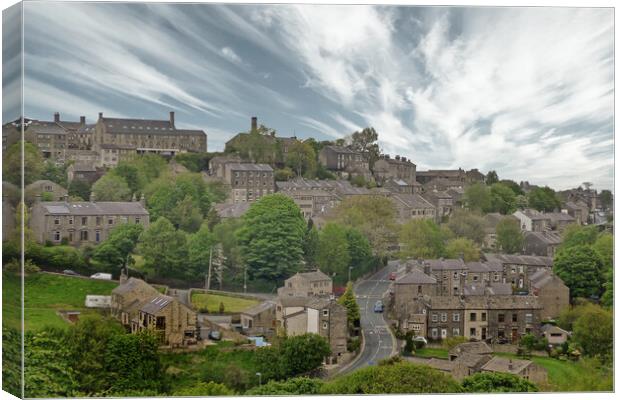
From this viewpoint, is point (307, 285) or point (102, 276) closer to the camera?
point (102, 276)

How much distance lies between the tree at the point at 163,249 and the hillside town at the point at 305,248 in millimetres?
27

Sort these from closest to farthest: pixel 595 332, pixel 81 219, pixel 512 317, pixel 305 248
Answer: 1. pixel 81 219
2. pixel 595 332
3. pixel 305 248
4. pixel 512 317

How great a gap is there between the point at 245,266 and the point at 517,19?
4.97 m

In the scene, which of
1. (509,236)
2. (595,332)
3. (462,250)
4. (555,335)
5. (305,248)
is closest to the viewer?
(595,332)

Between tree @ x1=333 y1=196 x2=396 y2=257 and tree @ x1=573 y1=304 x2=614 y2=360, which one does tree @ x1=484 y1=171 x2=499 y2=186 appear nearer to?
tree @ x1=333 y1=196 x2=396 y2=257

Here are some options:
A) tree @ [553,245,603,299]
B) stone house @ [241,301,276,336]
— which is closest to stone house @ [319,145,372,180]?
stone house @ [241,301,276,336]

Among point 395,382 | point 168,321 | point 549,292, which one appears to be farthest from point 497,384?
point 168,321

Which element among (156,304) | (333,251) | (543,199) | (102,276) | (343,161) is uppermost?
(343,161)

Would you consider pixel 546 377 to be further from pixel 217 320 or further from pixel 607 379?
pixel 217 320

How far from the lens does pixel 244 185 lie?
1284cm

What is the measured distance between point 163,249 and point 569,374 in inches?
225

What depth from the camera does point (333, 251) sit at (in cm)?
1292

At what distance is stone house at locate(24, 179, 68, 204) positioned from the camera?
11.3 metres

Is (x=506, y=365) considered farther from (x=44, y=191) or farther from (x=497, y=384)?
(x=44, y=191)
